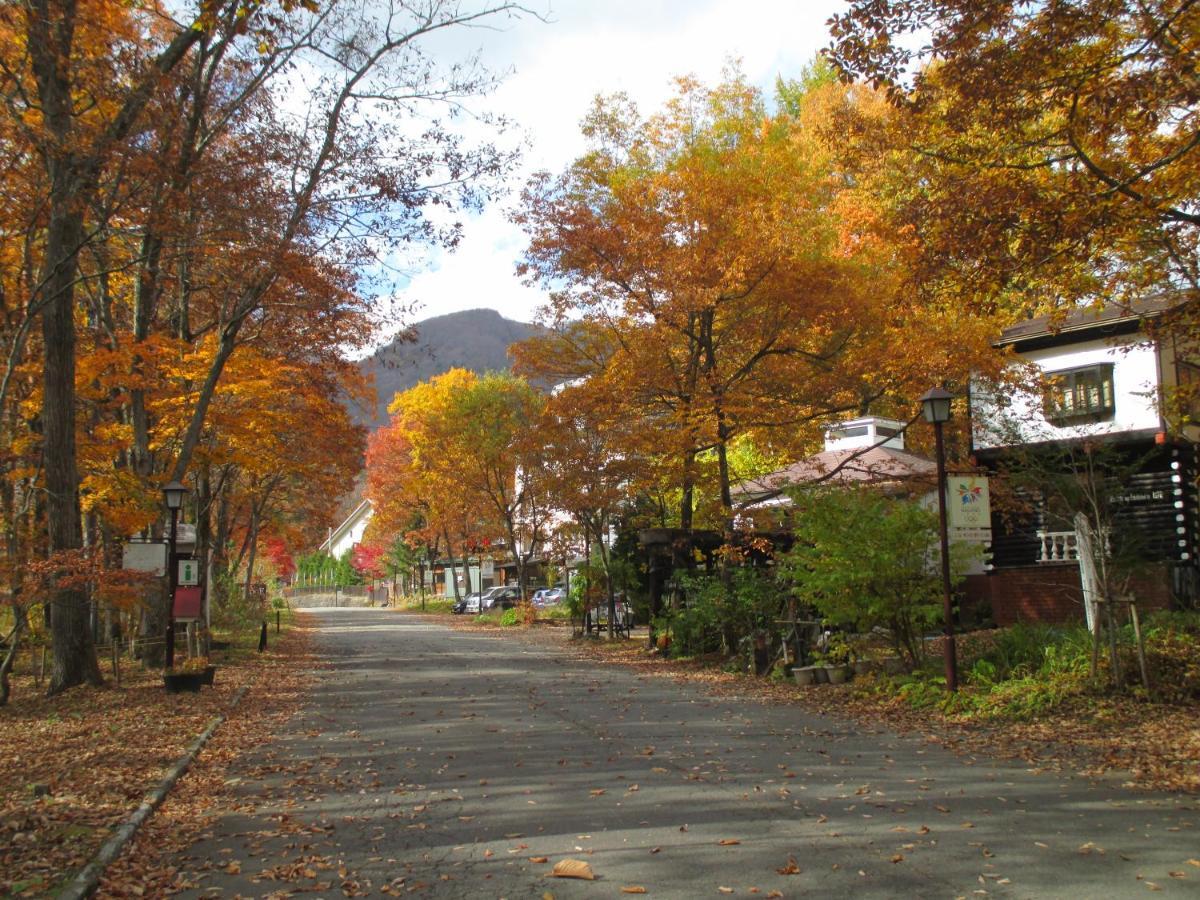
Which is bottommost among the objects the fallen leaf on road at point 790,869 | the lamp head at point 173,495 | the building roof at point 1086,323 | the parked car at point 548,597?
the parked car at point 548,597

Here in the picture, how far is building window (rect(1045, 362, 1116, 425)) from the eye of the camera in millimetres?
19984

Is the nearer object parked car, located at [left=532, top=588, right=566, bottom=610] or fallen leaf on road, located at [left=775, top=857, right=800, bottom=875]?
fallen leaf on road, located at [left=775, top=857, right=800, bottom=875]

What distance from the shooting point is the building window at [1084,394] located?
20.0m

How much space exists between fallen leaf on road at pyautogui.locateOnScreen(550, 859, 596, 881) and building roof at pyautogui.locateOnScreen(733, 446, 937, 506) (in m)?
10.9

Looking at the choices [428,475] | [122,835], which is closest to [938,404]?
[122,835]

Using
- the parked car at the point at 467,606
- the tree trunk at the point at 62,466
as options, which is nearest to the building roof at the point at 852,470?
the tree trunk at the point at 62,466

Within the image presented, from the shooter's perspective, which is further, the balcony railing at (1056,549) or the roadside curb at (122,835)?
the balcony railing at (1056,549)

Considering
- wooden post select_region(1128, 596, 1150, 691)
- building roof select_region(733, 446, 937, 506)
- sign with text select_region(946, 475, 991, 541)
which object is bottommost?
wooden post select_region(1128, 596, 1150, 691)

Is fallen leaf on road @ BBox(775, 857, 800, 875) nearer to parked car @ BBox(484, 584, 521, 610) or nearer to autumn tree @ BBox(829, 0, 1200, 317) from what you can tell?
autumn tree @ BBox(829, 0, 1200, 317)

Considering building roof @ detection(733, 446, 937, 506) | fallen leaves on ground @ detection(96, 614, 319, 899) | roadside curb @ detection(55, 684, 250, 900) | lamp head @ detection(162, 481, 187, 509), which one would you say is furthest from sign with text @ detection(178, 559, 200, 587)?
building roof @ detection(733, 446, 937, 506)

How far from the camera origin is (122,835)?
21.3 ft

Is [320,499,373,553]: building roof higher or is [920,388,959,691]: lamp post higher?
[320,499,373,553]: building roof

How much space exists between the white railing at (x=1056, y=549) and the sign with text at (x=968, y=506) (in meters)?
9.25

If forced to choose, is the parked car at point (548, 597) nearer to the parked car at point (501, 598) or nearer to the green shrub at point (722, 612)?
the parked car at point (501, 598)
